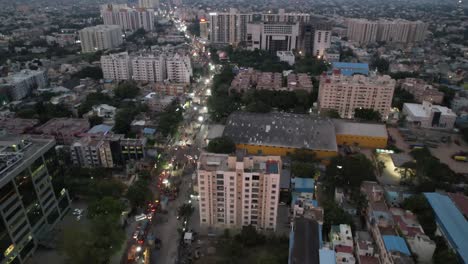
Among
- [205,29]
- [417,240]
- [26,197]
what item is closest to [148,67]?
[26,197]

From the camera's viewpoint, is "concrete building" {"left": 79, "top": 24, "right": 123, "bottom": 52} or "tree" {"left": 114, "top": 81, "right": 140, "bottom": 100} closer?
"tree" {"left": 114, "top": 81, "right": 140, "bottom": 100}

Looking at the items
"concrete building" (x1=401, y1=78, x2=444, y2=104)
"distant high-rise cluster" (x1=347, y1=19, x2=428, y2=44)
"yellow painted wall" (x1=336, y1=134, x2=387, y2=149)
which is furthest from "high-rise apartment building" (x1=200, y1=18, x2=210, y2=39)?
"yellow painted wall" (x1=336, y1=134, x2=387, y2=149)

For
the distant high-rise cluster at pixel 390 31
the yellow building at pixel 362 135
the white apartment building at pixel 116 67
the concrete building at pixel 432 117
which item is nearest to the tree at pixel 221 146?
the yellow building at pixel 362 135

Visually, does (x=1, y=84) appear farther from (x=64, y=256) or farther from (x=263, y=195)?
(x=263, y=195)

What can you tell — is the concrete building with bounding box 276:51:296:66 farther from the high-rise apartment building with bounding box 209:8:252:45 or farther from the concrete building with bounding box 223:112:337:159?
the concrete building with bounding box 223:112:337:159

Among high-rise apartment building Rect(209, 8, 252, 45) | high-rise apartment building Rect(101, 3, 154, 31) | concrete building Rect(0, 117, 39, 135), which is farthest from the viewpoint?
high-rise apartment building Rect(101, 3, 154, 31)

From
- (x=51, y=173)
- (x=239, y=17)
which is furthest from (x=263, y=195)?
(x=239, y=17)

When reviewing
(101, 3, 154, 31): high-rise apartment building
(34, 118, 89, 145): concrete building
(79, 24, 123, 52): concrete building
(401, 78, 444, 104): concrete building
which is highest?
(101, 3, 154, 31): high-rise apartment building

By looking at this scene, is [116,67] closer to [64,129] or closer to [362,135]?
[64,129]
